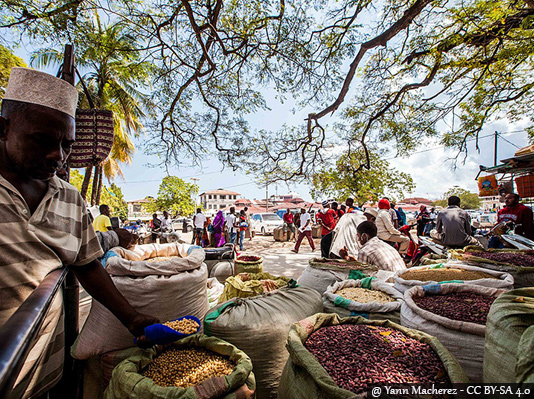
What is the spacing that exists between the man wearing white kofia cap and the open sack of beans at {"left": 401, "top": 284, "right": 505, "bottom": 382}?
64.6 inches

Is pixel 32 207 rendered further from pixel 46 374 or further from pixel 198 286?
pixel 198 286

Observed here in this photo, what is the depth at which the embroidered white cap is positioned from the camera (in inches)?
46.9

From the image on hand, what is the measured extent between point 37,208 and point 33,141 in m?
0.30

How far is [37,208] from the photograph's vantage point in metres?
1.18

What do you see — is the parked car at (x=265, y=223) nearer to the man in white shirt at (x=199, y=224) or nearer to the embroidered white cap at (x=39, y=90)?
the man in white shirt at (x=199, y=224)

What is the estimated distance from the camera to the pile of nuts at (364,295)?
210 centimetres

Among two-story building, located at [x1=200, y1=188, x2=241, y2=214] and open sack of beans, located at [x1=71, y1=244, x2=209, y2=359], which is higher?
two-story building, located at [x1=200, y1=188, x2=241, y2=214]

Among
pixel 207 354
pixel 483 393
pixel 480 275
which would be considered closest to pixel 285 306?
pixel 207 354

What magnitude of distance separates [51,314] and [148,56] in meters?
5.58

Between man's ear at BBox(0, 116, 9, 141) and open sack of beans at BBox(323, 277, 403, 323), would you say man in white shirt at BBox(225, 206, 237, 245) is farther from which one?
man's ear at BBox(0, 116, 9, 141)

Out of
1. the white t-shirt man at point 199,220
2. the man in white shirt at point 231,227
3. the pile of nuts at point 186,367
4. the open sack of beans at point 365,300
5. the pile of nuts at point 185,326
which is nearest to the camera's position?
the pile of nuts at point 186,367

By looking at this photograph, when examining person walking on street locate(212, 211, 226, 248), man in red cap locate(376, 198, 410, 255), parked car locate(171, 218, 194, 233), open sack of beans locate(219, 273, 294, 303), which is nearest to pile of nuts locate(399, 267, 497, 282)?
open sack of beans locate(219, 273, 294, 303)

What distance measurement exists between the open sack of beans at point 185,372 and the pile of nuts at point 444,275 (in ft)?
5.89

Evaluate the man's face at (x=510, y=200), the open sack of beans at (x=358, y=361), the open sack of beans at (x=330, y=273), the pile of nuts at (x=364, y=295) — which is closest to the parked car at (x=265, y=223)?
the man's face at (x=510, y=200)
